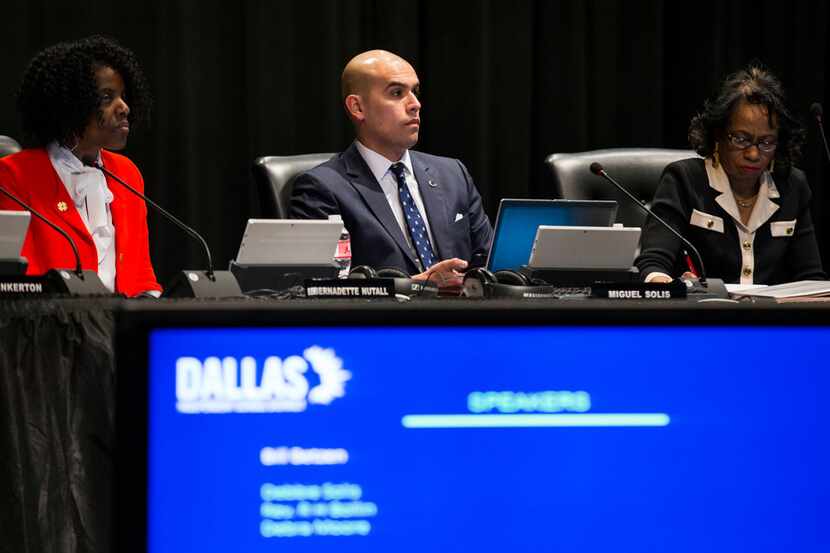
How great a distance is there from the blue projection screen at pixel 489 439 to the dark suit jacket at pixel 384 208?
90.6 inches

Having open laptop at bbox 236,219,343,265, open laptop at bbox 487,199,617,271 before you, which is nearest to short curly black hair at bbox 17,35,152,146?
open laptop at bbox 236,219,343,265

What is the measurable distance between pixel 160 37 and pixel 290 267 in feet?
6.45

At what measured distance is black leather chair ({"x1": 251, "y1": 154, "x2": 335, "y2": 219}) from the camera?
3.10m

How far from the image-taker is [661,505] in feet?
2.44

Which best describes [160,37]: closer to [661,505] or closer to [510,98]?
[510,98]

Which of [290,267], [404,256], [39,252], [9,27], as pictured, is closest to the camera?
[290,267]

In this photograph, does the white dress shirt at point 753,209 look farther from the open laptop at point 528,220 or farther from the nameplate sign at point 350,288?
the nameplate sign at point 350,288

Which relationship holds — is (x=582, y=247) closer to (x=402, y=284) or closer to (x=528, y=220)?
(x=528, y=220)

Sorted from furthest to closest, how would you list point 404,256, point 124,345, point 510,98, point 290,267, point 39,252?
1. point 510,98
2. point 404,256
3. point 39,252
4. point 290,267
5. point 124,345

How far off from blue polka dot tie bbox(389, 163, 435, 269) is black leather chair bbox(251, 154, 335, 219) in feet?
0.89

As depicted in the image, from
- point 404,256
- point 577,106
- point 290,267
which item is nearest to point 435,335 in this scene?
→ point 290,267

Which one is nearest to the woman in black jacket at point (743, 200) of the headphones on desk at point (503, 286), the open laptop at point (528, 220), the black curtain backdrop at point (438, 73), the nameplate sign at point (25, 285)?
the open laptop at point (528, 220)

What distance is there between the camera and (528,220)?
222 cm

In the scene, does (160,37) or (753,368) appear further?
(160,37)
